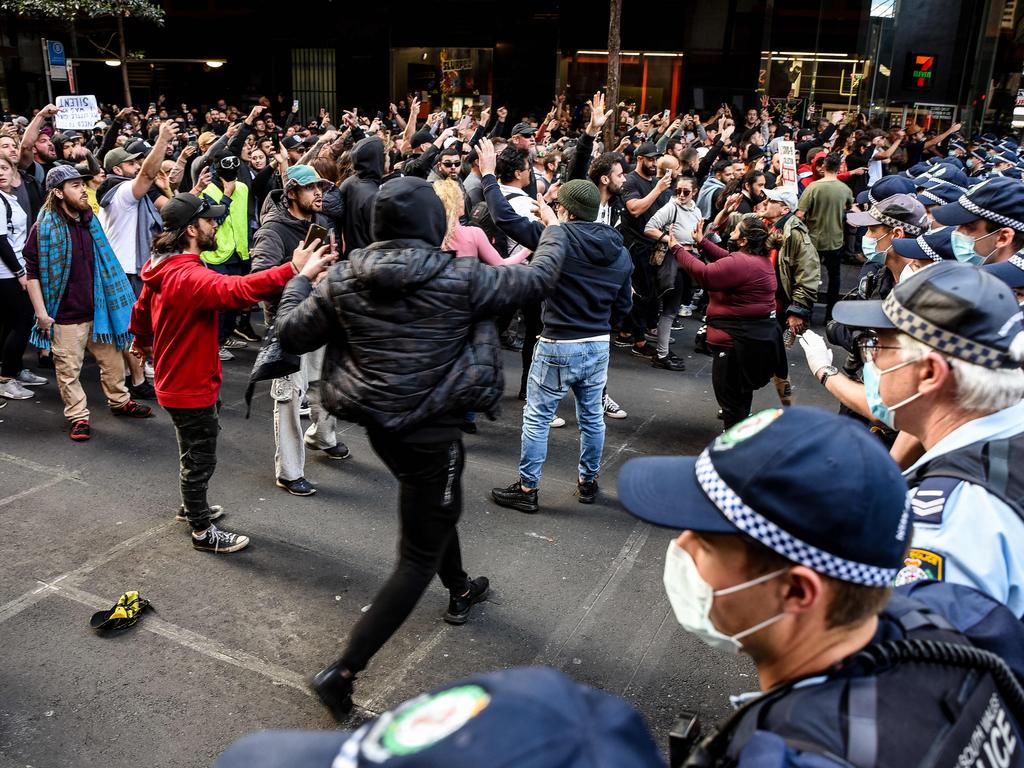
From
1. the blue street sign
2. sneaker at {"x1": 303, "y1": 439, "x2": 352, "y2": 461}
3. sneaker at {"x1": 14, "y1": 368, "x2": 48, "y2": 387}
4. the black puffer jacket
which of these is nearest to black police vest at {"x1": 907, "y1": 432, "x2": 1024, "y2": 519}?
the black puffer jacket

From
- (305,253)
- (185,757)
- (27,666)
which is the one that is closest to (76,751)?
(185,757)

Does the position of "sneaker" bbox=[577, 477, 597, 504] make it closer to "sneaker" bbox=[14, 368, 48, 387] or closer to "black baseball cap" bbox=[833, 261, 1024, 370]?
"black baseball cap" bbox=[833, 261, 1024, 370]

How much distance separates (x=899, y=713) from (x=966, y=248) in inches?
158

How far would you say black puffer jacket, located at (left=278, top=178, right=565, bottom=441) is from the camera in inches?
130

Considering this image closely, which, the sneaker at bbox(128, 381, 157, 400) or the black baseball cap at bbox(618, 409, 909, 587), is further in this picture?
the sneaker at bbox(128, 381, 157, 400)

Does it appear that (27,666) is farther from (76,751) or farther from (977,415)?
(977,415)

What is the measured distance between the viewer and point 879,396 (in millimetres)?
2459

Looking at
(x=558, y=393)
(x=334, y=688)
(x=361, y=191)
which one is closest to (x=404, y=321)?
(x=334, y=688)

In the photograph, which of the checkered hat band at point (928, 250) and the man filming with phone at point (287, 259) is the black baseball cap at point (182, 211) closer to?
the man filming with phone at point (287, 259)

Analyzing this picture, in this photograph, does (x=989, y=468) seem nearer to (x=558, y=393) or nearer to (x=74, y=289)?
(x=558, y=393)

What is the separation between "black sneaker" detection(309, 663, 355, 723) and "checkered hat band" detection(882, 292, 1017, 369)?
7.87 feet

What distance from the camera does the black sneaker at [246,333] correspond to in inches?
343

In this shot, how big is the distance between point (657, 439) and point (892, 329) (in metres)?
4.28

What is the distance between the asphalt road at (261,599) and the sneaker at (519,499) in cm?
6
